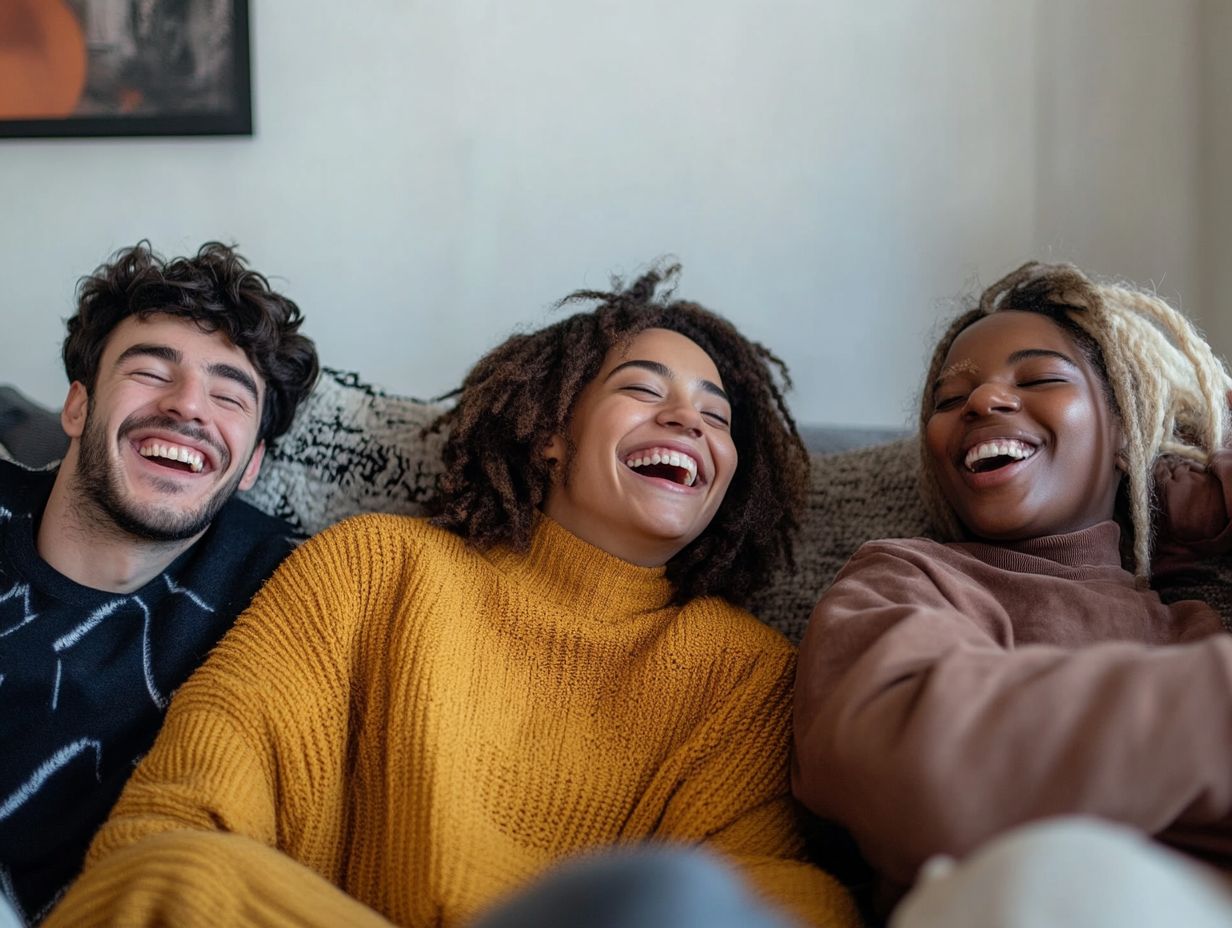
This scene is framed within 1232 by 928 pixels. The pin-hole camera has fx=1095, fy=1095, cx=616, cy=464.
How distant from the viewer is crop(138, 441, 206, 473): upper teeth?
4.85 ft

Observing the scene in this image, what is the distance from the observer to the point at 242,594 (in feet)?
4.90

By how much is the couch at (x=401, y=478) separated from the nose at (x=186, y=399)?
217 millimetres

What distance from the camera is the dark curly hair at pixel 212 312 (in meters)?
1.58

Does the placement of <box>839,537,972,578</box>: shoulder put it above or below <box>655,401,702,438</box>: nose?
below

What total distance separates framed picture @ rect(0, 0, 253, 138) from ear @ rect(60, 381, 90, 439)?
750mm

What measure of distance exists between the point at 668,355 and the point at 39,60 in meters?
1.47

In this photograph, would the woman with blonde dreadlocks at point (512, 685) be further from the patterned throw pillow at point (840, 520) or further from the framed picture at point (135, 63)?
the framed picture at point (135, 63)

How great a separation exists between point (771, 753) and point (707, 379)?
532 millimetres

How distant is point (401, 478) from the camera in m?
1.66

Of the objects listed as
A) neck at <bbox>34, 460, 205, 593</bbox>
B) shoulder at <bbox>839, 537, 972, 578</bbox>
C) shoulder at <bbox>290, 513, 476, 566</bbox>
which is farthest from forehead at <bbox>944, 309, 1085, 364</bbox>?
neck at <bbox>34, 460, 205, 593</bbox>

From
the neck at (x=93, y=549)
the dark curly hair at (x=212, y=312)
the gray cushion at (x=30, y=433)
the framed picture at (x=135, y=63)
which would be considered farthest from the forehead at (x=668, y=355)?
the framed picture at (x=135, y=63)

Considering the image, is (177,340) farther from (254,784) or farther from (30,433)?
(254,784)

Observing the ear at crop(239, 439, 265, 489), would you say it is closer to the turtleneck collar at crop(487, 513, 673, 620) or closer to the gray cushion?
the gray cushion

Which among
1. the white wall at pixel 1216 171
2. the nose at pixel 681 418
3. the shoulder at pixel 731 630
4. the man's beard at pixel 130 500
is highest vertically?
the white wall at pixel 1216 171
